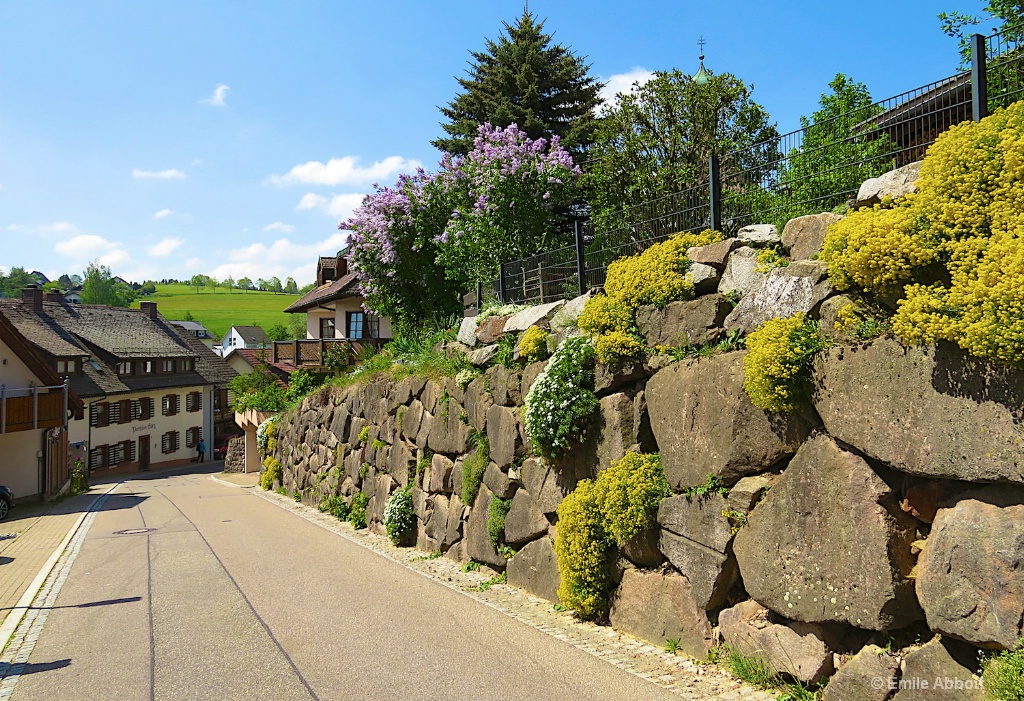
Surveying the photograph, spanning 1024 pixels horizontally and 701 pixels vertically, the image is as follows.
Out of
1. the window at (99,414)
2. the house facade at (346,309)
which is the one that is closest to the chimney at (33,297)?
the window at (99,414)

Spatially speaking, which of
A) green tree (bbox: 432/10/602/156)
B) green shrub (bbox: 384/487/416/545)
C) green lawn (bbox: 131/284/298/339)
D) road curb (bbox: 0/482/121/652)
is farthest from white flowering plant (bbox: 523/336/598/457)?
green lawn (bbox: 131/284/298/339)

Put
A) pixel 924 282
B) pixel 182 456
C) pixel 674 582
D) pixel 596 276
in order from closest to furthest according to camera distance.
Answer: pixel 924 282 < pixel 674 582 < pixel 596 276 < pixel 182 456

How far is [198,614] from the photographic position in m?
9.82

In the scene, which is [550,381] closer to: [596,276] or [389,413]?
[596,276]

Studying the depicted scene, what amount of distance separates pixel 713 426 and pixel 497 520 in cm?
478

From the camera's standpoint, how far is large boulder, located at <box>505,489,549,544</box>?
33.6 ft

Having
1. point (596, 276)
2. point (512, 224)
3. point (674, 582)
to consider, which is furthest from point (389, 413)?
point (674, 582)

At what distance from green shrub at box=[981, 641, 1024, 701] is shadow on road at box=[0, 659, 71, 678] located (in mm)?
8535

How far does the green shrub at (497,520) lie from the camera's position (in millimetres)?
11125

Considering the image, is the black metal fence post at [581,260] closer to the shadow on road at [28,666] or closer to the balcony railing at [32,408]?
the shadow on road at [28,666]

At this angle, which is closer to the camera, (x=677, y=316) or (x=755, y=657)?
(x=755, y=657)

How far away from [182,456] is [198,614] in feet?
153

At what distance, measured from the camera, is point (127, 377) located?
4719 centimetres

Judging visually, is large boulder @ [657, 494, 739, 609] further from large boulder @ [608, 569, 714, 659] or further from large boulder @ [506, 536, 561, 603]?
large boulder @ [506, 536, 561, 603]
